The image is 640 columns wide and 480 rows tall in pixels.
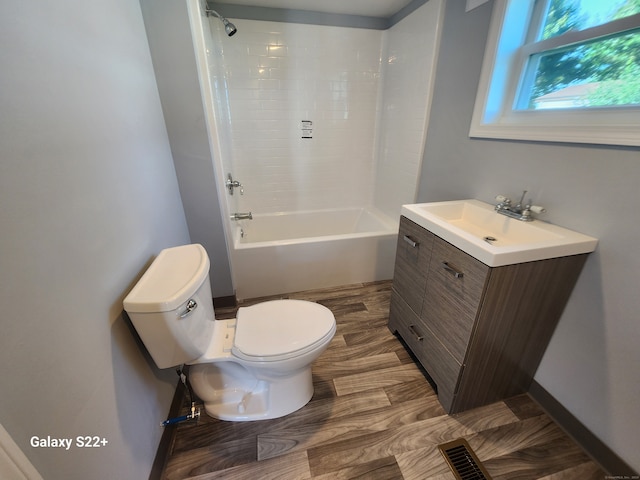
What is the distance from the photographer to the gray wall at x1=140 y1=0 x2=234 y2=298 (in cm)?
126

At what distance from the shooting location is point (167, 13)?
1.25 meters

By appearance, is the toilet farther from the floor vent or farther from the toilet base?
the floor vent

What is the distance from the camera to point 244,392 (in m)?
1.25

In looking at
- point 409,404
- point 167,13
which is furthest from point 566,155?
point 167,13

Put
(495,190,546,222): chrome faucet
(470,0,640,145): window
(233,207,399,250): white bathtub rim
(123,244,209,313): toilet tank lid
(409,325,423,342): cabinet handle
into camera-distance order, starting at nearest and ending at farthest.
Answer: (123,244,209,313): toilet tank lid, (470,0,640,145): window, (495,190,546,222): chrome faucet, (409,325,423,342): cabinet handle, (233,207,399,250): white bathtub rim

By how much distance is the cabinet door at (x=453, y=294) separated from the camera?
1.00 m

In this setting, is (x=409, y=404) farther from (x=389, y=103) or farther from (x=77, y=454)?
(x=389, y=103)

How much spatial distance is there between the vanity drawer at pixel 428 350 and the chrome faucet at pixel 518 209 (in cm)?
69

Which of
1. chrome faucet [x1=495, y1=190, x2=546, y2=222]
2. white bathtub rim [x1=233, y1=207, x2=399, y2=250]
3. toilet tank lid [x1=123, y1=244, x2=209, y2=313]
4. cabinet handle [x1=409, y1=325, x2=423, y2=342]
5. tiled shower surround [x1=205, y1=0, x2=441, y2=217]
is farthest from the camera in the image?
tiled shower surround [x1=205, y1=0, x2=441, y2=217]

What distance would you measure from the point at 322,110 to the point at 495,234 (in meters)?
1.86

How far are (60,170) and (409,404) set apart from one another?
1.62 metres

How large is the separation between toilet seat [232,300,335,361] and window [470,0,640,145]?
128cm

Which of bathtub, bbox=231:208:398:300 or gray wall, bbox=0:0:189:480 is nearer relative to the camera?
gray wall, bbox=0:0:189:480

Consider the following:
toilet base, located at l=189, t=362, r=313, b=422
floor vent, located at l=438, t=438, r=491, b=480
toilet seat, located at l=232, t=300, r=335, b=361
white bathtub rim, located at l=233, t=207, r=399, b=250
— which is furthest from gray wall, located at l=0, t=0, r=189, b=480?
floor vent, located at l=438, t=438, r=491, b=480
